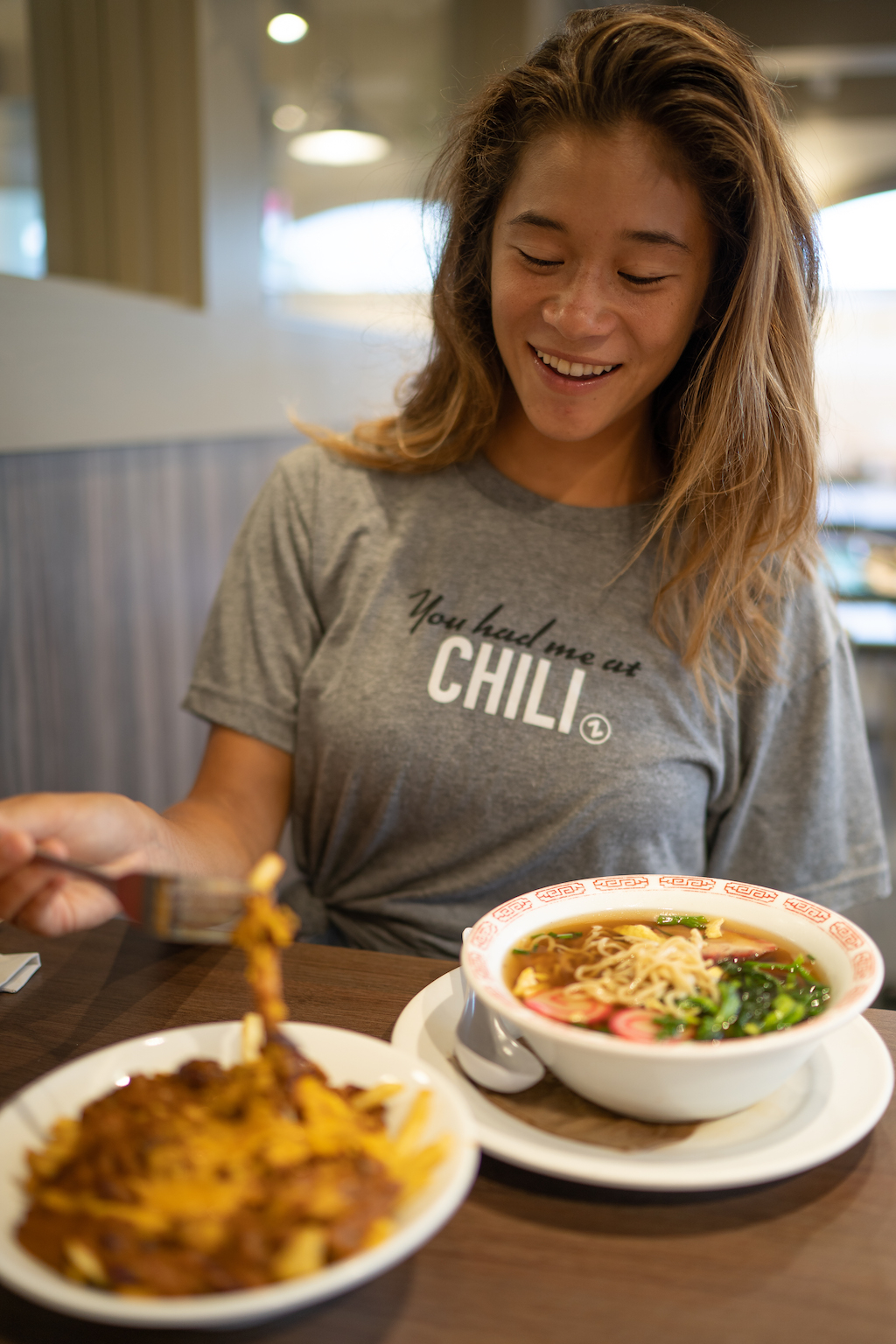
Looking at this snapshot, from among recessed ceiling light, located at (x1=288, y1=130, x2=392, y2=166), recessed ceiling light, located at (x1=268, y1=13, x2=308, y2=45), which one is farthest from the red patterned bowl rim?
recessed ceiling light, located at (x1=288, y1=130, x2=392, y2=166)

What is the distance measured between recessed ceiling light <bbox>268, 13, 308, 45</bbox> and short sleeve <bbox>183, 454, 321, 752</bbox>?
1688mm

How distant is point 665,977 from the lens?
2.53 feet

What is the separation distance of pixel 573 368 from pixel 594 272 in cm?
12

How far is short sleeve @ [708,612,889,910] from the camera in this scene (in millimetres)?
1354

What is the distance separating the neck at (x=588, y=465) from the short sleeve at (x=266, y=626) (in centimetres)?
29

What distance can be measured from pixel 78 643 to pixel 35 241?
75cm

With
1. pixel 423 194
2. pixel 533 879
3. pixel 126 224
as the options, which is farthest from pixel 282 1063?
pixel 126 224

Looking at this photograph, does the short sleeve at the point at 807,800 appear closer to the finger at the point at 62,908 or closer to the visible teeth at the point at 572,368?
the visible teeth at the point at 572,368

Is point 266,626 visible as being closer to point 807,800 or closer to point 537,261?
point 537,261

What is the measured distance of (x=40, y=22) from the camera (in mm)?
1767

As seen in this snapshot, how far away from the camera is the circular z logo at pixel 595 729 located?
4.10 feet

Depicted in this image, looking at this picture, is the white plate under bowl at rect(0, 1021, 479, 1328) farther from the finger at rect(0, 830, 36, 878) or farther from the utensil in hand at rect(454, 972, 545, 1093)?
the finger at rect(0, 830, 36, 878)

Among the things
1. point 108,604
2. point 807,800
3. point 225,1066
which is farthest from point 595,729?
point 108,604

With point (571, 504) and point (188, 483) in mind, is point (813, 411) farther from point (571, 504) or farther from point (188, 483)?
point (188, 483)
